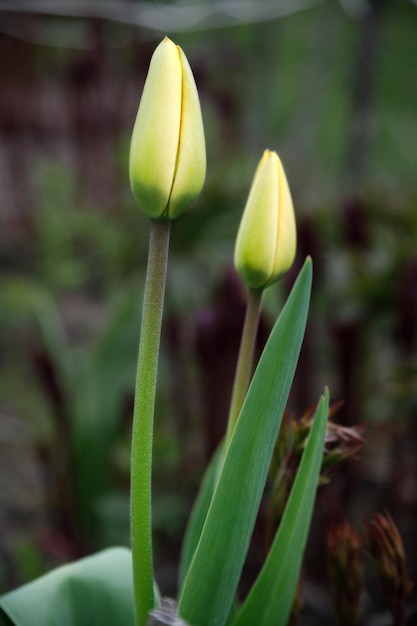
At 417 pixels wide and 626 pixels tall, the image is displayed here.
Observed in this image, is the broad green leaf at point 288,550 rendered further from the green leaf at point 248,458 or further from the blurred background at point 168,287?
the blurred background at point 168,287

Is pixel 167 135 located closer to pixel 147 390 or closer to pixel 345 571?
pixel 147 390

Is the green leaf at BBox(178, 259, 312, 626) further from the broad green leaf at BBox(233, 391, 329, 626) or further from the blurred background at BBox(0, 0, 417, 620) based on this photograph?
the blurred background at BBox(0, 0, 417, 620)

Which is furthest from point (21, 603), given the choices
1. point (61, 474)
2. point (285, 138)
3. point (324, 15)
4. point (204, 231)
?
point (285, 138)

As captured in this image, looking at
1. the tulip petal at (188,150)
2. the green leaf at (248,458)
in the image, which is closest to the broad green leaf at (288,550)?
the green leaf at (248,458)

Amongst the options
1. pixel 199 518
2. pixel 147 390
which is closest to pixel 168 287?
pixel 199 518

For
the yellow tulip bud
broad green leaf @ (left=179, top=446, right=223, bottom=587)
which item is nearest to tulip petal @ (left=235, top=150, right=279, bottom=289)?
the yellow tulip bud

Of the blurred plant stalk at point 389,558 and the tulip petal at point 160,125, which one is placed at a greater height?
the tulip petal at point 160,125
